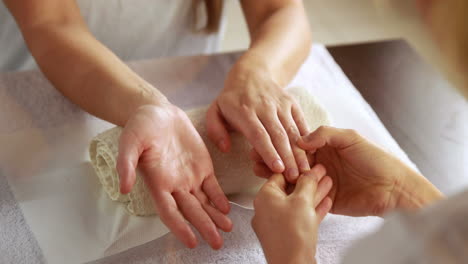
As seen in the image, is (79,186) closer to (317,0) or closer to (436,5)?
(436,5)

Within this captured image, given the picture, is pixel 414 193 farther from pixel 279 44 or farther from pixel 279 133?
pixel 279 44

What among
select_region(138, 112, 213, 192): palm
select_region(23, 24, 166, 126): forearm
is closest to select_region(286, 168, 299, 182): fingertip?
select_region(138, 112, 213, 192): palm

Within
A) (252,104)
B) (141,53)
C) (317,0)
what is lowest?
(317,0)

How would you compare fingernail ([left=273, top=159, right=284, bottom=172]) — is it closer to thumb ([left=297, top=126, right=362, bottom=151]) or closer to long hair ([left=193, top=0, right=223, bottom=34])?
thumb ([left=297, top=126, right=362, bottom=151])

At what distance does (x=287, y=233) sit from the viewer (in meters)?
0.58

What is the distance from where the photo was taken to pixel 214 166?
74 cm

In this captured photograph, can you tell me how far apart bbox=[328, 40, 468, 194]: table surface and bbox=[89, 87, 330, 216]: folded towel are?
0.67 ft

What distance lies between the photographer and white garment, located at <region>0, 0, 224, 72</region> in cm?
106

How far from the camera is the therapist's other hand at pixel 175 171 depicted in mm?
635

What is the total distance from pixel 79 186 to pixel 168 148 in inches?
5.7

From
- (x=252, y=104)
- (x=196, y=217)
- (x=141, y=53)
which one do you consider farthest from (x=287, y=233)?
(x=141, y=53)

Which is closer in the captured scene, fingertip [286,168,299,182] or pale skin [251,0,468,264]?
pale skin [251,0,468,264]

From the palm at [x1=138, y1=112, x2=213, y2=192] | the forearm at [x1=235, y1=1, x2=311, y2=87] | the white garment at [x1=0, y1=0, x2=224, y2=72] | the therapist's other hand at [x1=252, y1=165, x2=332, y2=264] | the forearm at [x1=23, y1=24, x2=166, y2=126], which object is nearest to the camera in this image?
the therapist's other hand at [x1=252, y1=165, x2=332, y2=264]

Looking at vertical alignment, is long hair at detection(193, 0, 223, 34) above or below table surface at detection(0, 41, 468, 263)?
above
